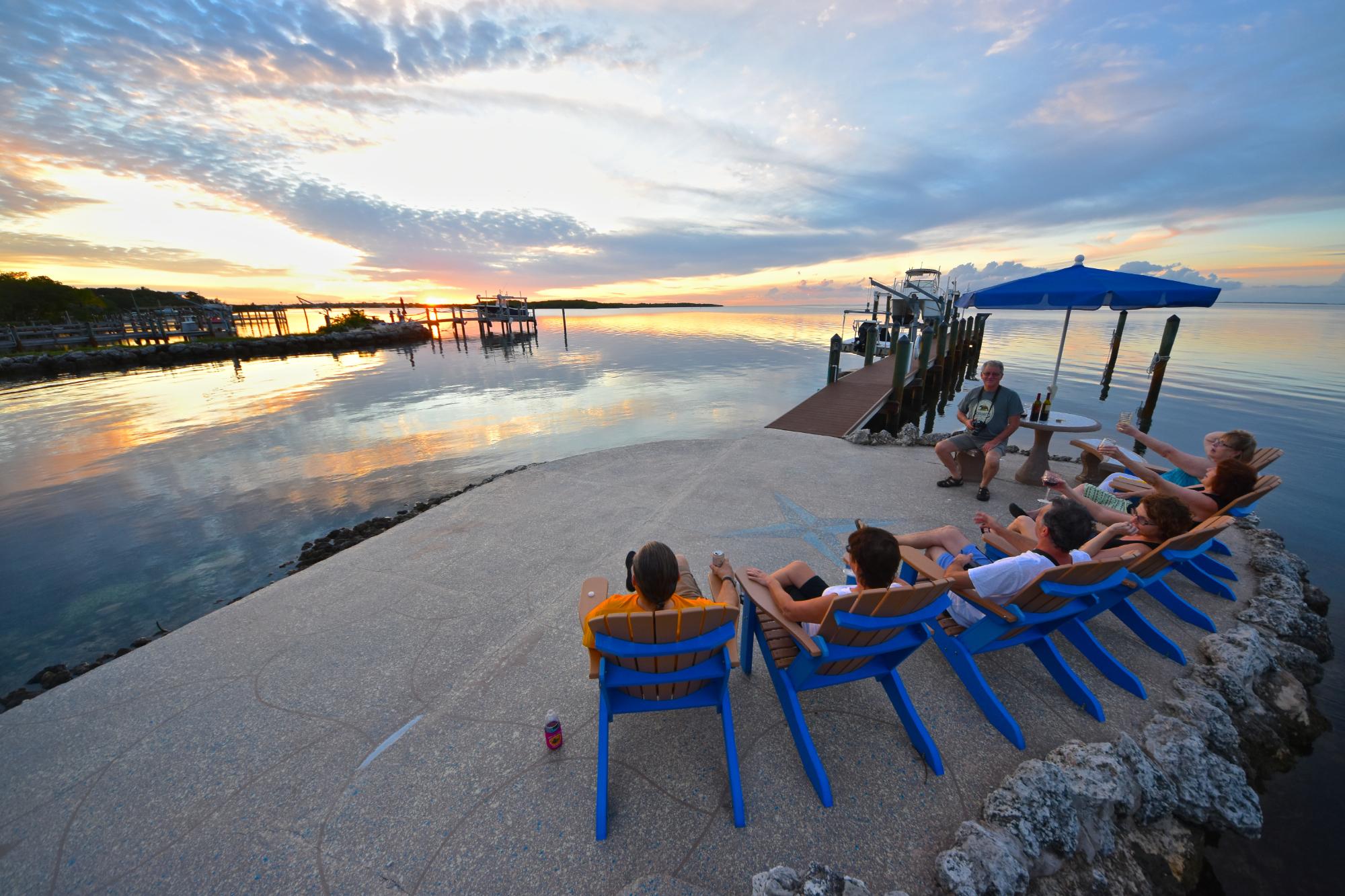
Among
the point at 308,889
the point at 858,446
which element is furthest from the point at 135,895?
the point at 858,446

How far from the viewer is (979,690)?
2.82 m

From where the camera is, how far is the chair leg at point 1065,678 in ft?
9.34

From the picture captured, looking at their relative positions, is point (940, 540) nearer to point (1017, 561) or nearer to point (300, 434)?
point (1017, 561)

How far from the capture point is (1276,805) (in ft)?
9.22

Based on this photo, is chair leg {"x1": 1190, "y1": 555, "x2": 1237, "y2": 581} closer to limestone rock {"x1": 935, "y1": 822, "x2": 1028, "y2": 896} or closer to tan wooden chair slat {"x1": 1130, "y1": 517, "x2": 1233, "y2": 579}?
tan wooden chair slat {"x1": 1130, "y1": 517, "x2": 1233, "y2": 579}

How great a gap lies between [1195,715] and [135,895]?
571cm

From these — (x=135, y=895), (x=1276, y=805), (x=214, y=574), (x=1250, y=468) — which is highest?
(x=1250, y=468)

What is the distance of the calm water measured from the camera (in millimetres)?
5871

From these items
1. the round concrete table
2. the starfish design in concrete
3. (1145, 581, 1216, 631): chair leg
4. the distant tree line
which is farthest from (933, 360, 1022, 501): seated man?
the distant tree line

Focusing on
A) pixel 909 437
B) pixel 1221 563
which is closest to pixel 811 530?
pixel 1221 563

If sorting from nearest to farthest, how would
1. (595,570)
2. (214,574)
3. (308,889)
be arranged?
(308,889)
(595,570)
(214,574)

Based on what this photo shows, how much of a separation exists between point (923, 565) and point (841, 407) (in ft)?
33.9

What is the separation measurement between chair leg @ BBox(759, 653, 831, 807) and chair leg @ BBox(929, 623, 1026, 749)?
1064 millimetres

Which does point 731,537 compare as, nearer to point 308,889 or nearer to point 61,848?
point 308,889
